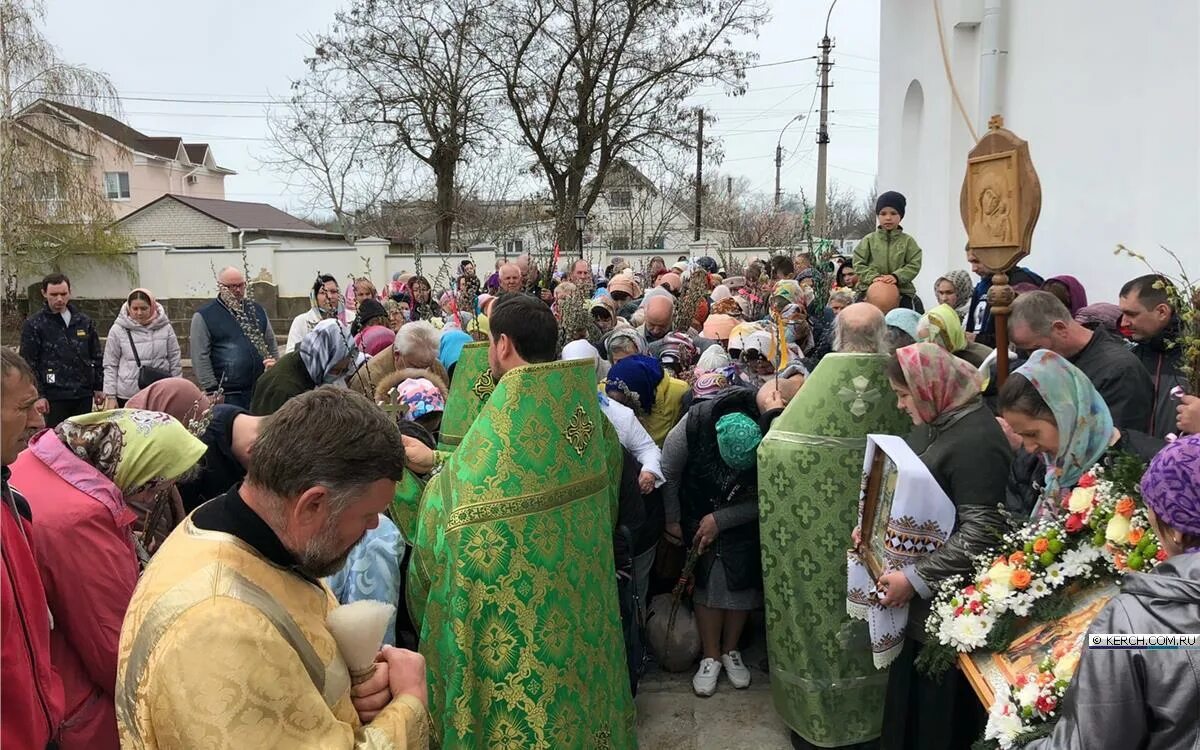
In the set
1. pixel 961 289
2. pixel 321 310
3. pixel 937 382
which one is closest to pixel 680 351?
pixel 937 382

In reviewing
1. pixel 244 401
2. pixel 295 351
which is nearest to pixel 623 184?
pixel 244 401

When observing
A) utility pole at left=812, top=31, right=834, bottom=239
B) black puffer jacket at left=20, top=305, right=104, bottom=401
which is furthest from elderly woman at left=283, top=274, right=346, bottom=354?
utility pole at left=812, top=31, right=834, bottom=239

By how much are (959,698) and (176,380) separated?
10.7 ft

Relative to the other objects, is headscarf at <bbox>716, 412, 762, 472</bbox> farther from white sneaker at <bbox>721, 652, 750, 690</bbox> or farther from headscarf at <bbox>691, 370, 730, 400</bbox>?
white sneaker at <bbox>721, 652, 750, 690</bbox>

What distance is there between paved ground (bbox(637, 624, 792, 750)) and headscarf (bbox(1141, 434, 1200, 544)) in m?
2.46

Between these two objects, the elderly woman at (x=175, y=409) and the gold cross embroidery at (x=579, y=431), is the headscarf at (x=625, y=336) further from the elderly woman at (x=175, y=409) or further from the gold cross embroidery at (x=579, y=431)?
the gold cross embroidery at (x=579, y=431)

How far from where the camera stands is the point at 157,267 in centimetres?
2128

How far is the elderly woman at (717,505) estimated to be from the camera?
3.95 m

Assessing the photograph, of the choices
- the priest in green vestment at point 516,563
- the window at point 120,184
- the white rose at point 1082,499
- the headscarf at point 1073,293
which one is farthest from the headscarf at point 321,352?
the window at point 120,184

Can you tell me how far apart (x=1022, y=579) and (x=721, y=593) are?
75.3 inches

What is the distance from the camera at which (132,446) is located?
252cm

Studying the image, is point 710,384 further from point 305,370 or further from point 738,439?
point 305,370

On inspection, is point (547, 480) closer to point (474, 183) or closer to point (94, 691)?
point (94, 691)

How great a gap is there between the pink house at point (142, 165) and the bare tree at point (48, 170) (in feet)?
1.12
